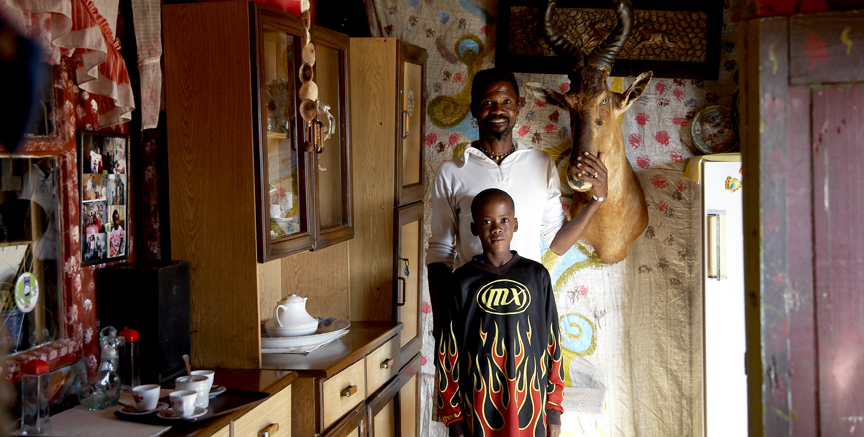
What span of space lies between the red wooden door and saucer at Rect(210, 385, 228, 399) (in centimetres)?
130

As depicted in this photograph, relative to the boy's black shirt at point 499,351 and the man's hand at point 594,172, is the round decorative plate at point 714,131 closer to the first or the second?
the man's hand at point 594,172

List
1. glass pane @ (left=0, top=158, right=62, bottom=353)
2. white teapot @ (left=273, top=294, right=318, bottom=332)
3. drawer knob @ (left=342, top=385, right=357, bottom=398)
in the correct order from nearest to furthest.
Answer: glass pane @ (left=0, top=158, right=62, bottom=353), drawer knob @ (left=342, top=385, right=357, bottom=398), white teapot @ (left=273, top=294, right=318, bottom=332)

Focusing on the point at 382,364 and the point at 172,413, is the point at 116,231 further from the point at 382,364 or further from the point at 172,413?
the point at 382,364

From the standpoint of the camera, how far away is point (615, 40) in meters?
2.74

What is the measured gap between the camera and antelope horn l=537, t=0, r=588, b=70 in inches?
109

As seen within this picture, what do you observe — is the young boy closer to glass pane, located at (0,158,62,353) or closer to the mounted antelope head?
the mounted antelope head

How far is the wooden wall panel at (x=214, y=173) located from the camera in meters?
1.95

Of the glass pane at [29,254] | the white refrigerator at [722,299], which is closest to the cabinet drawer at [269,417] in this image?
the glass pane at [29,254]

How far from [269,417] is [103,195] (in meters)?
0.77

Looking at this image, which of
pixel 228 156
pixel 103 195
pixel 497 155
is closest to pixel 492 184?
pixel 497 155

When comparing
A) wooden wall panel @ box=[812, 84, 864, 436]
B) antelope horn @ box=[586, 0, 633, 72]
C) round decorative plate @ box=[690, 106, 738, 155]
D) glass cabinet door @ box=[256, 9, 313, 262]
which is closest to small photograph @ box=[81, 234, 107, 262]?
glass cabinet door @ box=[256, 9, 313, 262]

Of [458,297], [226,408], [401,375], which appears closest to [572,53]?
[458,297]

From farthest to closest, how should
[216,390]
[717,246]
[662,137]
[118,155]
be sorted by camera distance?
[662,137], [717,246], [118,155], [216,390]

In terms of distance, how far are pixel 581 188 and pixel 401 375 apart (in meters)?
1.12
